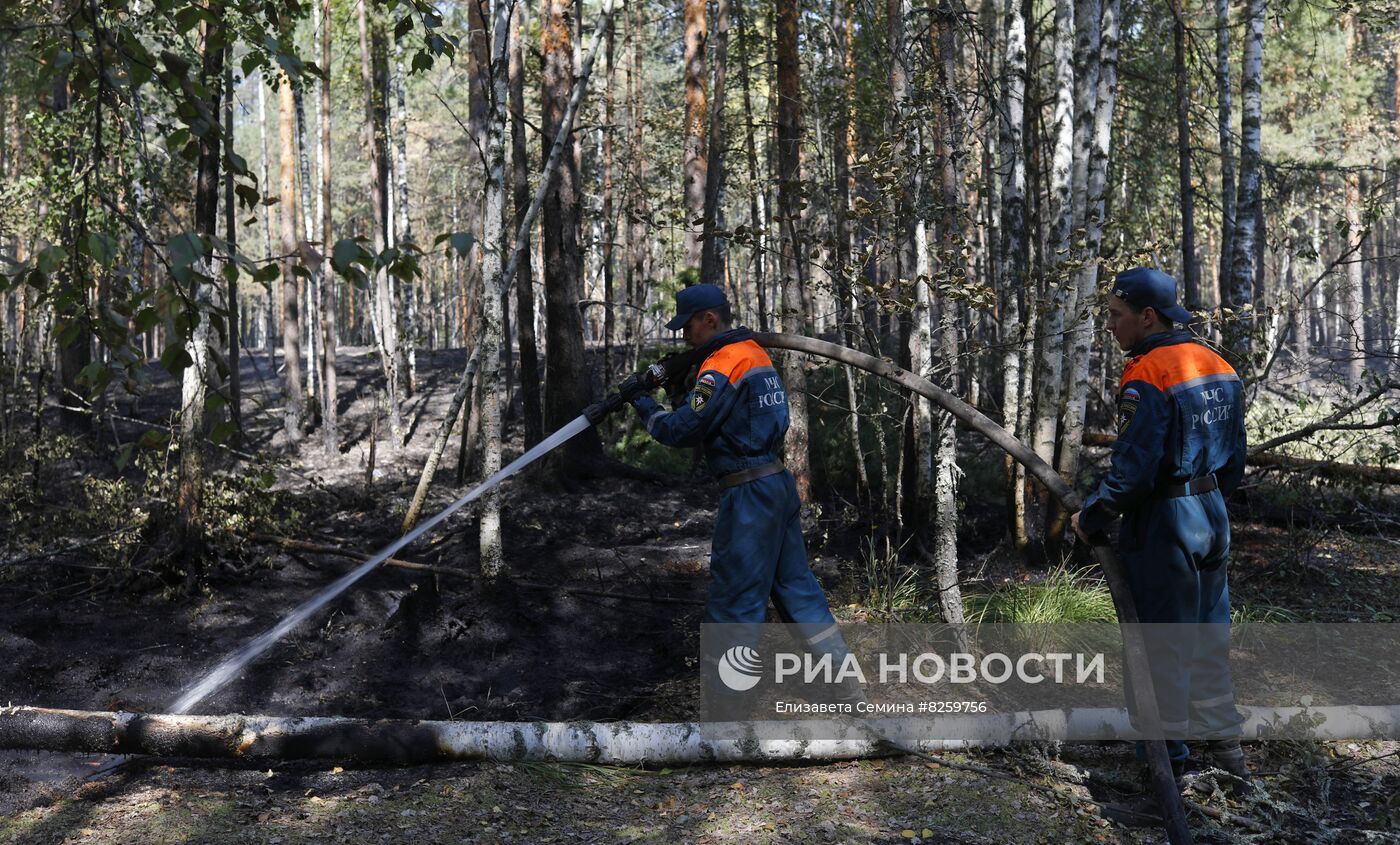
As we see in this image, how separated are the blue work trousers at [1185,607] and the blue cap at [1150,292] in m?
0.78

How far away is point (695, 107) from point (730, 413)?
25.4 feet

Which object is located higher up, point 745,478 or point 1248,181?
point 1248,181

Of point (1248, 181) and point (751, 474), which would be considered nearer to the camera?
point (751, 474)

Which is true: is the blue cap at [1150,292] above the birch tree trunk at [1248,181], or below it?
below

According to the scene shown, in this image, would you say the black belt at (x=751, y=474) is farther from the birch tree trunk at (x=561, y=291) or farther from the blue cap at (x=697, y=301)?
the birch tree trunk at (x=561, y=291)

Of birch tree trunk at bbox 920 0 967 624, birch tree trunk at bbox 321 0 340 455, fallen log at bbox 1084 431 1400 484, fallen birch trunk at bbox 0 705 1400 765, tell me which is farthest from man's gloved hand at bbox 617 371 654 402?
birch tree trunk at bbox 321 0 340 455

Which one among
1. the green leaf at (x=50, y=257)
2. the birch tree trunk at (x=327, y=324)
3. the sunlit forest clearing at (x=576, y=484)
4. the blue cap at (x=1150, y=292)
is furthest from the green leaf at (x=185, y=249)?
the birch tree trunk at (x=327, y=324)

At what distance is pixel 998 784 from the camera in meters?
4.26

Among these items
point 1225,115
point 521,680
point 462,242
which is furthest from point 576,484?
point 1225,115

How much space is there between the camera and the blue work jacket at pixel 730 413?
15.4 ft

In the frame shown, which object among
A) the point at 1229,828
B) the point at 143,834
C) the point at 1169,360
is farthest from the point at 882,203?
the point at 143,834

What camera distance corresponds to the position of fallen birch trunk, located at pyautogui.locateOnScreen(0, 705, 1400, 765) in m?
4.50

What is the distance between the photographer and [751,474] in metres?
4.77

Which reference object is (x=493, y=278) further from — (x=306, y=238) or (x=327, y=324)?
(x=306, y=238)
